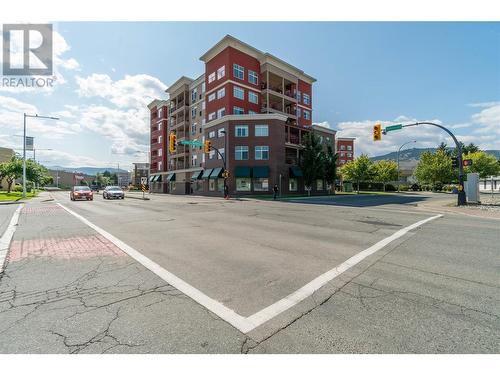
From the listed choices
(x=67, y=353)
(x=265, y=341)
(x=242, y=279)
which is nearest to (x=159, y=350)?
(x=67, y=353)

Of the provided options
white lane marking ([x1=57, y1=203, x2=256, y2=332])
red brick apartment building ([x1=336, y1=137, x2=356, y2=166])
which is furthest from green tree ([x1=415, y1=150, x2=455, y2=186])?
white lane marking ([x1=57, y1=203, x2=256, y2=332])

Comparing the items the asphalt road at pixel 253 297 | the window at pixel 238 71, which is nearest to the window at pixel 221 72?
the window at pixel 238 71

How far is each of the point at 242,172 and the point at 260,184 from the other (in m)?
3.30

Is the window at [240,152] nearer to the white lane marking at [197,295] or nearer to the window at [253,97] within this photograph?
the window at [253,97]

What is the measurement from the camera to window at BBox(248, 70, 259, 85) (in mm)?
41312

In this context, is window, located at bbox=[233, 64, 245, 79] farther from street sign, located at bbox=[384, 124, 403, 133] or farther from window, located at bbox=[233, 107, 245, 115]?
street sign, located at bbox=[384, 124, 403, 133]

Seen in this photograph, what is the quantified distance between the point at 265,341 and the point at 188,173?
49348 millimetres

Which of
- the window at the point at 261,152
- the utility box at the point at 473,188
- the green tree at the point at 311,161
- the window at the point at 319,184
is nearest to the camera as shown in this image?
the utility box at the point at 473,188

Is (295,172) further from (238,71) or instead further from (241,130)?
(238,71)

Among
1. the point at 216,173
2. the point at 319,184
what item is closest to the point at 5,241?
the point at 216,173

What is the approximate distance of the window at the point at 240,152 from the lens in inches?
1484

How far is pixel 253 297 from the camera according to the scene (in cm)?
384

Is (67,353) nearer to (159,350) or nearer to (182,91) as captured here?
(159,350)

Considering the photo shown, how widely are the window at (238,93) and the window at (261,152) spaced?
372 inches
